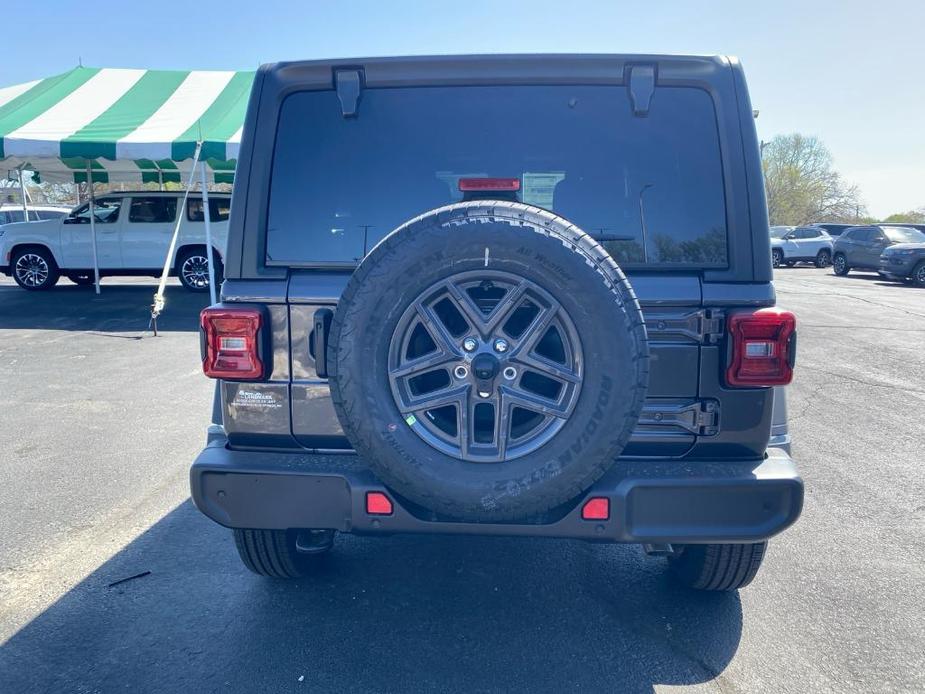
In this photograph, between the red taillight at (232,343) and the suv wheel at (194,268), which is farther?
the suv wheel at (194,268)

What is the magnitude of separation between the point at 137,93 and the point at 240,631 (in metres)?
12.5

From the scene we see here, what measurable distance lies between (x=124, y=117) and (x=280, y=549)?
1107 centimetres

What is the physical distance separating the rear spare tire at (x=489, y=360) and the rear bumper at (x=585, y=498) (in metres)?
0.20

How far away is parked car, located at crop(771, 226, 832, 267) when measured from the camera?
88.7ft

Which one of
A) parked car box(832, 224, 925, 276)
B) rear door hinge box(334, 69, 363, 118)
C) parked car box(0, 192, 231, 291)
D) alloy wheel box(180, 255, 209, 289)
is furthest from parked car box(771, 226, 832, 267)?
rear door hinge box(334, 69, 363, 118)

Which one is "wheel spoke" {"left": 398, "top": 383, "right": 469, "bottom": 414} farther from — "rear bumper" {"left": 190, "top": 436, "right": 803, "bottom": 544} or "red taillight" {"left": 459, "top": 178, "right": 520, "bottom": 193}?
"red taillight" {"left": 459, "top": 178, "right": 520, "bottom": 193}

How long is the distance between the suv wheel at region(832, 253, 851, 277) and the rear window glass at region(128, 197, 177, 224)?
20771 mm

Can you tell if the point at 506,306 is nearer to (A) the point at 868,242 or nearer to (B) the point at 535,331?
(B) the point at 535,331

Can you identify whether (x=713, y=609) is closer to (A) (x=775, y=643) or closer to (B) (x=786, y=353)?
(A) (x=775, y=643)

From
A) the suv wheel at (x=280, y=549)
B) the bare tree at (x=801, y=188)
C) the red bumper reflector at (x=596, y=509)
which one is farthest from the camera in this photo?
the bare tree at (x=801, y=188)

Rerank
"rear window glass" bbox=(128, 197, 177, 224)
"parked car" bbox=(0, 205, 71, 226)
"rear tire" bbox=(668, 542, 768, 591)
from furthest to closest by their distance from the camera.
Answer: "parked car" bbox=(0, 205, 71, 226)
"rear window glass" bbox=(128, 197, 177, 224)
"rear tire" bbox=(668, 542, 768, 591)

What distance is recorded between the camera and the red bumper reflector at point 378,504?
2285mm

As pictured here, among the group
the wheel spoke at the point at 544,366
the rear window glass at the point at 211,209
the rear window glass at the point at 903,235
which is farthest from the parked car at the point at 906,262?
the wheel spoke at the point at 544,366

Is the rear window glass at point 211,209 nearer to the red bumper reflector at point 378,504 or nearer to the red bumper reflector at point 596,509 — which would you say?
the red bumper reflector at point 378,504
